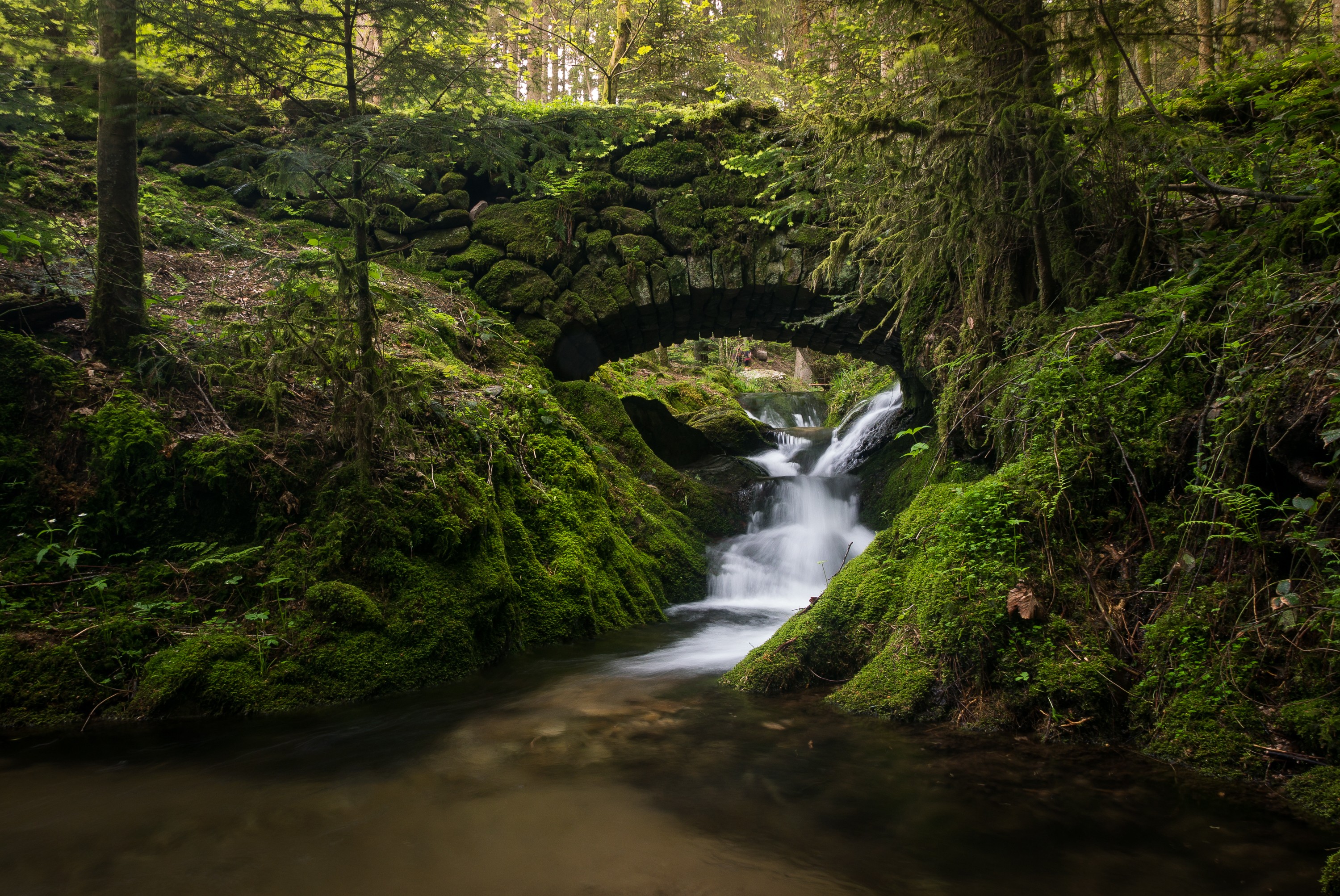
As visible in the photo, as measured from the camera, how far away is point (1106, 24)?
153 inches

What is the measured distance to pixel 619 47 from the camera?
505 inches

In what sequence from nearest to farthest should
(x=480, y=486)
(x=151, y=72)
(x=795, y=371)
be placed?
(x=151, y=72) < (x=480, y=486) < (x=795, y=371)

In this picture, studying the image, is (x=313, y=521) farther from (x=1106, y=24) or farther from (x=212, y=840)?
(x=1106, y=24)

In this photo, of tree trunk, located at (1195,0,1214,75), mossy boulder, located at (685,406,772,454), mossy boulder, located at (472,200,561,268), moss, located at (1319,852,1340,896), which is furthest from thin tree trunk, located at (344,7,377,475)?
mossy boulder, located at (685,406,772,454)

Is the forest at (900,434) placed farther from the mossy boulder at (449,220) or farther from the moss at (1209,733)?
the mossy boulder at (449,220)

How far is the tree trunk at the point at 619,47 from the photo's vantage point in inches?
497

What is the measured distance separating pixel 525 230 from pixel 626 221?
142cm

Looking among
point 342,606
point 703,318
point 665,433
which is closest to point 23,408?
point 342,606

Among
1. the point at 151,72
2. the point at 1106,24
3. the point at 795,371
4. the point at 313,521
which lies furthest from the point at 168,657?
the point at 795,371

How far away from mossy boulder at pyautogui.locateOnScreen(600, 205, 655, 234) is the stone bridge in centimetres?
2

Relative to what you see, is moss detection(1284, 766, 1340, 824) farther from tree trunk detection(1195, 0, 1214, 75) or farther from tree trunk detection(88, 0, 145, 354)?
tree trunk detection(88, 0, 145, 354)

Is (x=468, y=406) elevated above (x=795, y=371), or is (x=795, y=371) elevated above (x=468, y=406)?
(x=795, y=371)

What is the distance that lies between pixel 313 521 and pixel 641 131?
23.5ft

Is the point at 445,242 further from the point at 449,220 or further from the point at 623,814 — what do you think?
the point at 623,814
